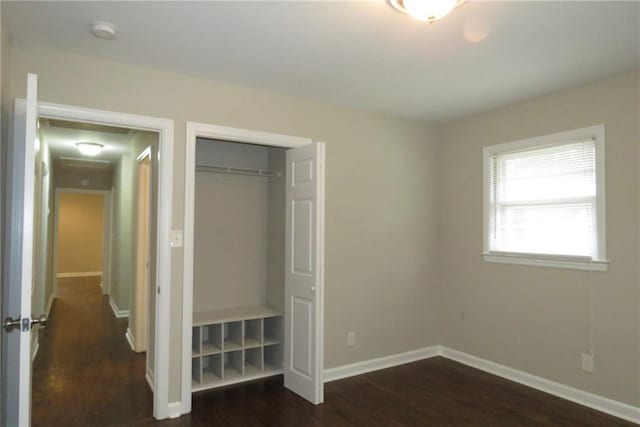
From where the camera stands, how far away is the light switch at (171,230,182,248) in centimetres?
311

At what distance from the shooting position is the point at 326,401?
3.38 m

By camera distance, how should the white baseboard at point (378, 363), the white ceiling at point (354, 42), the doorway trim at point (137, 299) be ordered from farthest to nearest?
the doorway trim at point (137, 299) → the white baseboard at point (378, 363) → the white ceiling at point (354, 42)

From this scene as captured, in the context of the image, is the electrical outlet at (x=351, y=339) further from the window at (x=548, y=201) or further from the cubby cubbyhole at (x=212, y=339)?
the window at (x=548, y=201)

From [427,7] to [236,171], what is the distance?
2.63m

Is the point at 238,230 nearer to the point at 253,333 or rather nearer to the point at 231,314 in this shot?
the point at 231,314

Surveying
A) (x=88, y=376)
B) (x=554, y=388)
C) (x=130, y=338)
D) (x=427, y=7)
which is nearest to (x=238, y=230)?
(x=88, y=376)

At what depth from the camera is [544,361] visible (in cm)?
361

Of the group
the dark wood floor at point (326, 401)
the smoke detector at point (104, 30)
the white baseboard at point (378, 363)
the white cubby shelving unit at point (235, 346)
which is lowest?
the dark wood floor at point (326, 401)

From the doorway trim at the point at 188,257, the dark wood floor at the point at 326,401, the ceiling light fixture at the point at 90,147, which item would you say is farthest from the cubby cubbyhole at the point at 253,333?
the ceiling light fixture at the point at 90,147

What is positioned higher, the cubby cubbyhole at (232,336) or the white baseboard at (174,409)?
the cubby cubbyhole at (232,336)

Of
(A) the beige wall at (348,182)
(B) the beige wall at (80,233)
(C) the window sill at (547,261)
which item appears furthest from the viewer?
(B) the beige wall at (80,233)

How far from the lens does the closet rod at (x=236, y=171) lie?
12.9 feet

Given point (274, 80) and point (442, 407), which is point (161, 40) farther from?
point (442, 407)

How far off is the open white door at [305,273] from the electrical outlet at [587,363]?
7.01 ft
